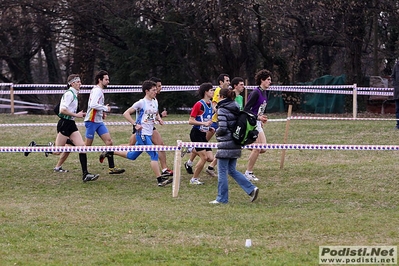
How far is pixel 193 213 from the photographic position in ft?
34.2

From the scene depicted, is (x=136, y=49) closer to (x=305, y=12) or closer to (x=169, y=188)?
(x=305, y=12)

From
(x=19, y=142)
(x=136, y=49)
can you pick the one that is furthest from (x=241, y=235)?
(x=136, y=49)

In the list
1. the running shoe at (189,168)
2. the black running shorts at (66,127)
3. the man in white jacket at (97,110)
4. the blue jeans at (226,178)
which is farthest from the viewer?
the running shoe at (189,168)

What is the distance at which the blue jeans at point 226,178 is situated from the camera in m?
11.0

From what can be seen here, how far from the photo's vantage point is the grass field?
8320 mm

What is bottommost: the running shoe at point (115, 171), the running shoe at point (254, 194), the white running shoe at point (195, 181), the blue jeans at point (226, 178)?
the running shoe at point (115, 171)

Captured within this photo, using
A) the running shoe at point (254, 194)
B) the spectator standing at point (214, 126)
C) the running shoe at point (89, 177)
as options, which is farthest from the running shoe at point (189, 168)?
the running shoe at point (254, 194)

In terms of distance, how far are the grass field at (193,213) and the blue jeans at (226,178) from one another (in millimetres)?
192

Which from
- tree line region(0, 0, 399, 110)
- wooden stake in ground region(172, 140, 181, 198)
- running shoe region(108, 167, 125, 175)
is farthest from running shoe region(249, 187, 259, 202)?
tree line region(0, 0, 399, 110)

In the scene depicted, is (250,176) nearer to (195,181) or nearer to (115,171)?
(195,181)

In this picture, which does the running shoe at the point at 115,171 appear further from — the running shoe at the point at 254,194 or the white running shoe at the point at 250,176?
the running shoe at the point at 254,194

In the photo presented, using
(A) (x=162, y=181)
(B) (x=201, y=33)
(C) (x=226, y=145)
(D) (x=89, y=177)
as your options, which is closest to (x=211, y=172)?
(A) (x=162, y=181)

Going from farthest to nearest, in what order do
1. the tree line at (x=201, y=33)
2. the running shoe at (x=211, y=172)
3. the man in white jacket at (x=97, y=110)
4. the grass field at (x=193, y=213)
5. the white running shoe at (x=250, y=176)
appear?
the tree line at (x=201, y=33)
the running shoe at (x=211, y=172)
the man in white jacket at (x=97, y=110)
the white running shoe at (x=250, y=176)
the grass field at (x=193, y=213)

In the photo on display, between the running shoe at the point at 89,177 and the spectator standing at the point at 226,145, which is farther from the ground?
the spectator standing at the point at 226,145
